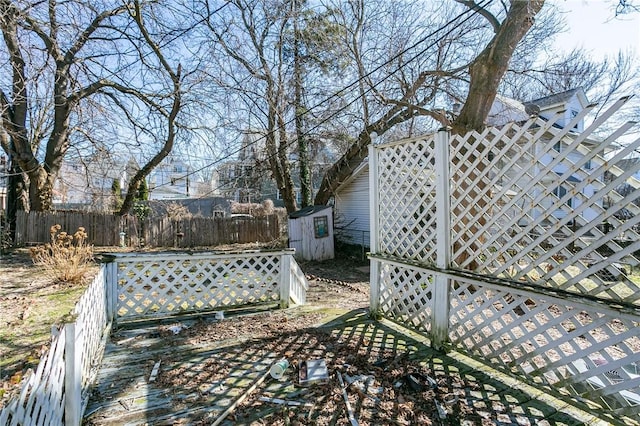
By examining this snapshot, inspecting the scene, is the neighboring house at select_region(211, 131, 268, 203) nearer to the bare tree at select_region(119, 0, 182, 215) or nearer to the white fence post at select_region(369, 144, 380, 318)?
the bare tree at select_region(119, 0, 182, 215)

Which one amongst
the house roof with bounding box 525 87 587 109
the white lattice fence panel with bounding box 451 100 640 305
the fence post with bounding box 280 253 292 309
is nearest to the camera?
the white lattice fence panel with bounding box 451 100 640 305

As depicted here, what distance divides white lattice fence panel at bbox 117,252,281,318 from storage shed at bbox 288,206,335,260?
581cm

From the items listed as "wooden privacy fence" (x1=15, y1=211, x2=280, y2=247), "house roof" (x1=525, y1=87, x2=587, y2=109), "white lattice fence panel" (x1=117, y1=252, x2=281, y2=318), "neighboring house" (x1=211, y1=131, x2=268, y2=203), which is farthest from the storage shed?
"house roof" (x1=525, y1=87, x2=587, y2=109)

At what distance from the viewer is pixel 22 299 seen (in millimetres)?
5219

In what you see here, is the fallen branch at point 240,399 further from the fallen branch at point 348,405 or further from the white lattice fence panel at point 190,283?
the white lattice fence panel at point 190,283

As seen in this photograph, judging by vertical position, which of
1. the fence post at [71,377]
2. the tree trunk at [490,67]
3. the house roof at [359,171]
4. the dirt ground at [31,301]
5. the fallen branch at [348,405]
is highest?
the tree trunk at [490,67]

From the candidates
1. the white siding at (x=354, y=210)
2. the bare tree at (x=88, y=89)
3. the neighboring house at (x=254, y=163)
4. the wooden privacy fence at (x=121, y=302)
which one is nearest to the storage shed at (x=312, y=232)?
the white siding at (x=354, y=210)

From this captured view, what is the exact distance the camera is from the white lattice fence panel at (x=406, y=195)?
349cm

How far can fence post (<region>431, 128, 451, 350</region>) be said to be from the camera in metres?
3.23

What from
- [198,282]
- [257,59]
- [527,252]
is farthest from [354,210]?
[527,252]

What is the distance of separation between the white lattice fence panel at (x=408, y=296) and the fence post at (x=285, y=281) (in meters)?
1.29

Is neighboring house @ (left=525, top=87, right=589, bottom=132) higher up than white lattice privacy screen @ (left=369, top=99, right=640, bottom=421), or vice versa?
neighboring house @ (left=525, top=87, right=589, bottom=132)

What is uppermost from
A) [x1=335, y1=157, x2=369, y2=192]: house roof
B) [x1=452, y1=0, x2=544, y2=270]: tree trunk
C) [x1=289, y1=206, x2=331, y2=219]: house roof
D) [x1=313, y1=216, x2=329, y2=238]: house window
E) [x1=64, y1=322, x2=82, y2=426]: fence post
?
[x1=452, y1=0, x2=544, y2=270]: tree trunk

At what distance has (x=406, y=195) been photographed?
3906 millimetres
